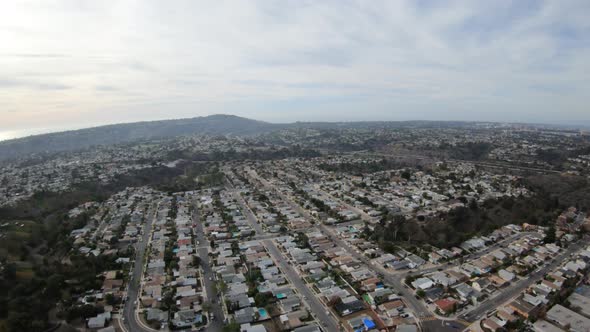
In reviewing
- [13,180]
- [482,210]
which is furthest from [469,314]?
[13,180]

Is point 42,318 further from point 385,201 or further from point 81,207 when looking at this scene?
point 385,201

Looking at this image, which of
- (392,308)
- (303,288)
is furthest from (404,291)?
(303,288)

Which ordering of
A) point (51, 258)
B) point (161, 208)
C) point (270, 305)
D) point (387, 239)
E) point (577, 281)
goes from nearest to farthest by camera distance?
point (270, 305) → point (577, 281) → point (51, 258) → point (387, 239) → point (161, 208)

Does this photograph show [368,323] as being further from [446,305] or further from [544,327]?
[544,327]

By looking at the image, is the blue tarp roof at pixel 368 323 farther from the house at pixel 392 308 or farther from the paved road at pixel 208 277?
the paved road at pixel 208 277

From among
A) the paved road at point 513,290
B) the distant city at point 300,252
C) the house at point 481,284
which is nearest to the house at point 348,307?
the distant city at point 300,252

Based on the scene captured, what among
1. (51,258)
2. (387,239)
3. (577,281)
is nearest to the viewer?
(577,281)

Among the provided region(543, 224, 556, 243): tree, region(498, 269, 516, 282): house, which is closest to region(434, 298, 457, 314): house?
region(498, 269, 516, 282): house
